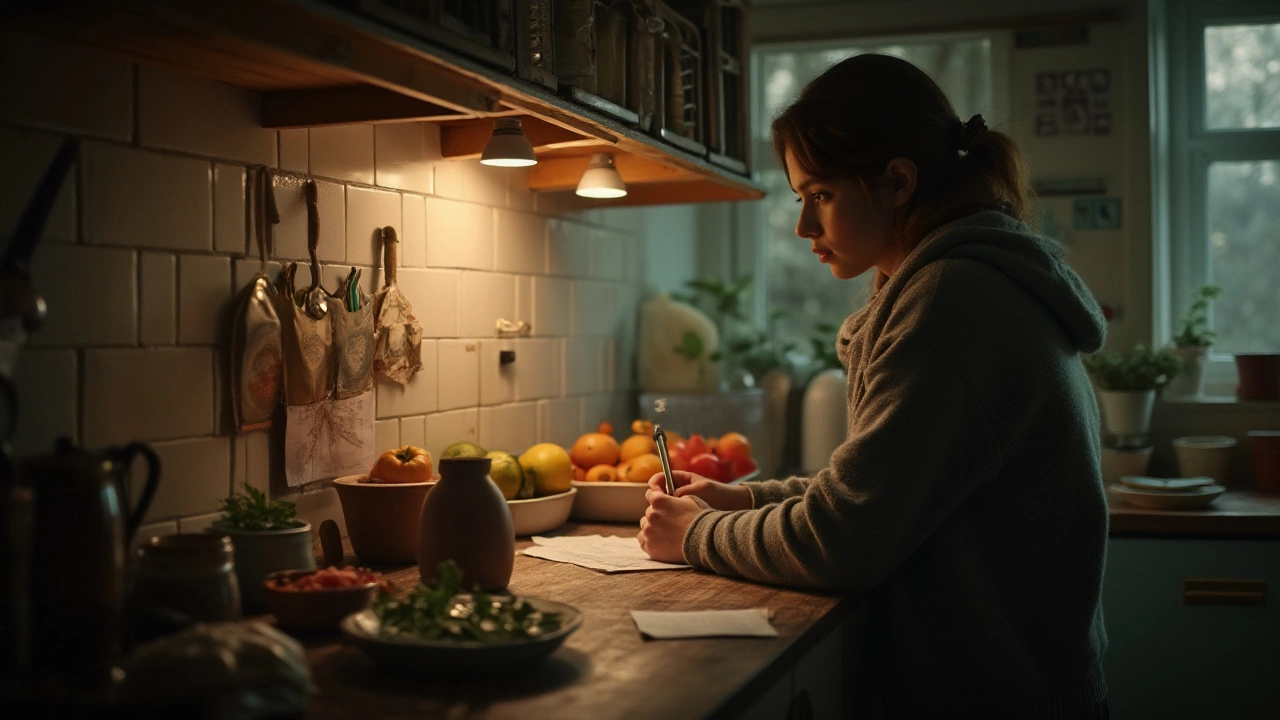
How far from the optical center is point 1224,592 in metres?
2.39

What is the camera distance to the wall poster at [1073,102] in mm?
3082

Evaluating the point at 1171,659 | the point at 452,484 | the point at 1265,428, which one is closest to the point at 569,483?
the point at 452,484

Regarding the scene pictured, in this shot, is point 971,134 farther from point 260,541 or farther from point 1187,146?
point 1187,146

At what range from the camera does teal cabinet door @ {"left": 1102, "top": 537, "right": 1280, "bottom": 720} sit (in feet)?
7.79

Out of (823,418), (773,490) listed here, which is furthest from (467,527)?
(823,418)

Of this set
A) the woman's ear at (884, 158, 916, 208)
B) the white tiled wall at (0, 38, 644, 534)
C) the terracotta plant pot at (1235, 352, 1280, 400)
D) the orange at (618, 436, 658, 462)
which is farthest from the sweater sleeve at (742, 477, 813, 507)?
the terracotta plant pot at (1235, 352, 1280, 400)

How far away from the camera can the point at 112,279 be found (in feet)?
4.32

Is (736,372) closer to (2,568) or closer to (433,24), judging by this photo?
(433,24)

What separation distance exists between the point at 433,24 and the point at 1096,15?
242 cm

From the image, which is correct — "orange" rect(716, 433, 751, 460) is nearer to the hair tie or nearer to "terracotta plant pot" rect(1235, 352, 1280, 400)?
the hair tie

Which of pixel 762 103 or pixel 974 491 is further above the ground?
pixel 762 103

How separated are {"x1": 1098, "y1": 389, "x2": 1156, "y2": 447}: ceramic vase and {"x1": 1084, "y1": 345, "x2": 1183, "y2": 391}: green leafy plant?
0.02 meters

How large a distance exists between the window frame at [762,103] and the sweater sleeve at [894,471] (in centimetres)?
207

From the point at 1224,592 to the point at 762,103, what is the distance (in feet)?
6.35
